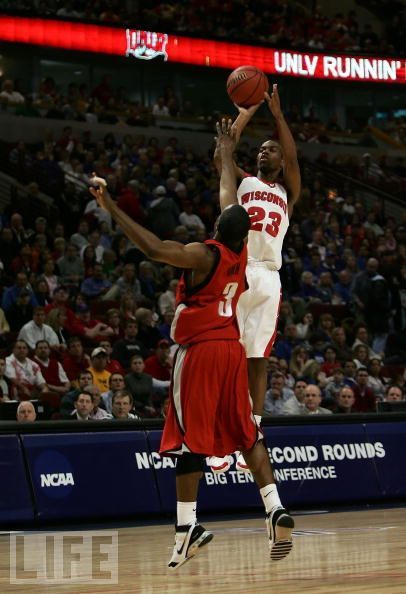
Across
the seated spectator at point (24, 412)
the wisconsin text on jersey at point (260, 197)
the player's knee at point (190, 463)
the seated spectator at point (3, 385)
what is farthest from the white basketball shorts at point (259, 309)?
the seated spectator at point (3, 385)

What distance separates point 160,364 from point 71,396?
2335 millimetres

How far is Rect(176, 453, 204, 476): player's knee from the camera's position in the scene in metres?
6.86

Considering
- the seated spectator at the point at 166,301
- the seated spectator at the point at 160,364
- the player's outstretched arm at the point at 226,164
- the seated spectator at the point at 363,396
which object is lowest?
the seated spectator at the point at 363,396

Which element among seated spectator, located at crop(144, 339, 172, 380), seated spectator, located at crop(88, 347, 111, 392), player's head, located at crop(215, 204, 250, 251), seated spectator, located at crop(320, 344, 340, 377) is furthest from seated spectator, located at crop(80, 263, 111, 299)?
player's head, located at crop(215, 204, 250, 251)

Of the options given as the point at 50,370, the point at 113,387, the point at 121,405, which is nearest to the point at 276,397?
the point at 113,387

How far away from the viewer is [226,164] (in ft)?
24.8

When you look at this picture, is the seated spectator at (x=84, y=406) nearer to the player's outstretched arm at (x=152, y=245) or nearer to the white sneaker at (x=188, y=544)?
the white sneaker at (x=188, y=544)

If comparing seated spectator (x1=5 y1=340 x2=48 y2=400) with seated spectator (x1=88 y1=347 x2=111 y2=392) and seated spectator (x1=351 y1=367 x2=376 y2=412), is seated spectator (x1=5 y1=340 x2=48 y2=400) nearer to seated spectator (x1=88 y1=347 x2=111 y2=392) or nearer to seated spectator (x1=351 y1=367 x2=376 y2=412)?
seated spectator (x1=88 y1=347 x2=111 y2=392)

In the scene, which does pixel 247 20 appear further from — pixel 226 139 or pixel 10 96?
pixel 226 139

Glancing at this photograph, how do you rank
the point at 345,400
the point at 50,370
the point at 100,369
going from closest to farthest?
the point at 100,369 → the point at 50,370 → the point at 345,400

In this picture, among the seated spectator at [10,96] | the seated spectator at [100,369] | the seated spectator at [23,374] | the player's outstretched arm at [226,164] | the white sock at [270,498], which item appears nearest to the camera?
the white sock at [270,498]

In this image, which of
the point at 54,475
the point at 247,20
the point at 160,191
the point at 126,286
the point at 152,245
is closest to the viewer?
the point at 152,245

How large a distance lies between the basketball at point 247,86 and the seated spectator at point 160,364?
684cm

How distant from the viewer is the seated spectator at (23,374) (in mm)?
13180
